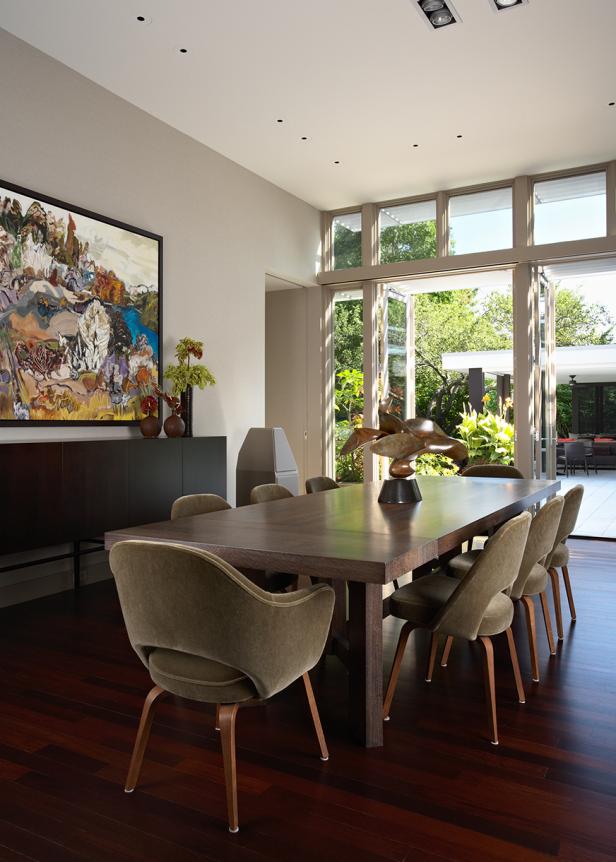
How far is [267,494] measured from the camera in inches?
164

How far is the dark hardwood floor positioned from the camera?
6.34 feet

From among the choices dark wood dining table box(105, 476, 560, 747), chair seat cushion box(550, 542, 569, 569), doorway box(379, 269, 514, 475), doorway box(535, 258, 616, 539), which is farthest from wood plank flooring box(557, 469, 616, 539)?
dark wood dining table box(105, 476, 560, 747)

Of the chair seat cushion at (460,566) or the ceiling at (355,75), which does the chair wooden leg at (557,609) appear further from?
the ceiling at (355,75)

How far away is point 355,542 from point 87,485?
8.89 feet

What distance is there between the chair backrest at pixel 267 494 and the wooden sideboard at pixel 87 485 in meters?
1.25

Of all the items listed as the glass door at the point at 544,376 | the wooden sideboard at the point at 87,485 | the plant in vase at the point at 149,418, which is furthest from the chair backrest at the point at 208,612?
the glass door at the point at 544,376

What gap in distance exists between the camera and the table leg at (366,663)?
2.45 m

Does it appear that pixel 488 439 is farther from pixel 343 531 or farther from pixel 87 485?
pixel 343 531

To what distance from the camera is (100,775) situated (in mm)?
2322

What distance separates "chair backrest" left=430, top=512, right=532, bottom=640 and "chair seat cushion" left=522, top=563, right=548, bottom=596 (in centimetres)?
61

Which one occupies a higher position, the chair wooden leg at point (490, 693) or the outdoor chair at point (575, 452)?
the outdoor chair at point (575, 452)

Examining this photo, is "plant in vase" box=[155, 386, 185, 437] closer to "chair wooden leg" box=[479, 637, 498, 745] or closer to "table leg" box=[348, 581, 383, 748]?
"table leg" box=[348, 581, 383, 748]

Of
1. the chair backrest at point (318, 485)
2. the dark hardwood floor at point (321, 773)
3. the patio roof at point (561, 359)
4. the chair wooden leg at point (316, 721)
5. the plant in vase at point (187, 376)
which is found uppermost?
the patio roof at point (561, 359)

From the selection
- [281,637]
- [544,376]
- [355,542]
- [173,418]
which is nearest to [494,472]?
Answer: [173,418]
